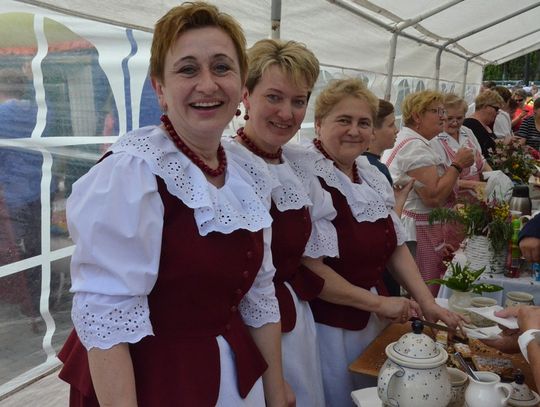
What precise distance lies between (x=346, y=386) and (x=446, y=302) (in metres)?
0.60

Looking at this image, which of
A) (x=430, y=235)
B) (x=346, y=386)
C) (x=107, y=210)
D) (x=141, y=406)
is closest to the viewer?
(x=107, y=210)

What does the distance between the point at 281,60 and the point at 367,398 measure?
917 millimetres

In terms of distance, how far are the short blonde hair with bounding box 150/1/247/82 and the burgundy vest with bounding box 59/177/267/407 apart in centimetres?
26

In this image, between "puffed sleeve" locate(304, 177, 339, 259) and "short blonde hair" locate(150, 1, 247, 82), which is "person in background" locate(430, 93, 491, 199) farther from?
"short blonde hair" locate(150, 1, 247, 82)

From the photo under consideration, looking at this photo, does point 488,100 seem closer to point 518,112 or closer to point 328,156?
point 518,112

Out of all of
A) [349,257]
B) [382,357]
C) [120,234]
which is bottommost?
[382,357]

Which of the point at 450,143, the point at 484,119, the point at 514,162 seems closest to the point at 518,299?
the point at 450,143

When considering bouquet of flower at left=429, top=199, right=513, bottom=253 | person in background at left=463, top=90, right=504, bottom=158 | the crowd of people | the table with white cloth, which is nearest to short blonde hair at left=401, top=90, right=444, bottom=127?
bouquet of flower at left=429, top=199, right=513, bottom=253

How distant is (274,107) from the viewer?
147 cm

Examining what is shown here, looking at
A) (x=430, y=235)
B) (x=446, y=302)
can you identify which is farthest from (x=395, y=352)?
(x=430, y=235)

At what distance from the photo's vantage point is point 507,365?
1.40 m

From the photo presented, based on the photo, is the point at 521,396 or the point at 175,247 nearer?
the point at 175,247

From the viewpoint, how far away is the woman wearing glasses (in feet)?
9.84

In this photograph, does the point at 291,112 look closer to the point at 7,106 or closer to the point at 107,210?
the point at 107,210
